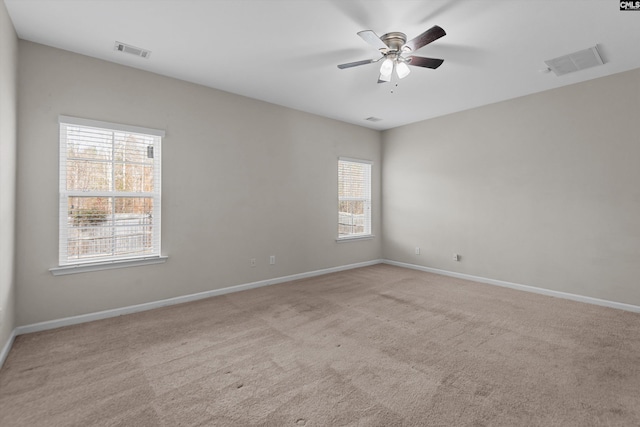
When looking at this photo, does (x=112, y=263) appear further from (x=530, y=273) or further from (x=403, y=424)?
(x=530, y=273)

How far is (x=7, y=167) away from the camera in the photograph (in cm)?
254

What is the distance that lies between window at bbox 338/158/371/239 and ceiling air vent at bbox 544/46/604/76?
10.7 ft

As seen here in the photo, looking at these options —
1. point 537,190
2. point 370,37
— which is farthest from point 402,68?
point 537,190

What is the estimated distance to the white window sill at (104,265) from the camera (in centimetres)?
310

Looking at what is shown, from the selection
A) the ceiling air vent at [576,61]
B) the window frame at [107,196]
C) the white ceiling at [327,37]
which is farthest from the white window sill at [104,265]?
the ceiling air vent at [576,61]

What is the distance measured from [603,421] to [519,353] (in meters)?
0.81

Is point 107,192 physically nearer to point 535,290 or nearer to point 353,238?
point 353,238

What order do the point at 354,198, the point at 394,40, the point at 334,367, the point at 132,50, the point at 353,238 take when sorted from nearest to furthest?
the point at 334,367 → the point at 394,40 → the point at 132,50 → the point at 353,238 → the point at 354,198

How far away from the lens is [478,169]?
196 inches

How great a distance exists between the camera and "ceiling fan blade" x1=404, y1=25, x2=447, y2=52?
2.32 meters

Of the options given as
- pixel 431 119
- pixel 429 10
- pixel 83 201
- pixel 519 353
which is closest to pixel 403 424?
pixel 519 353

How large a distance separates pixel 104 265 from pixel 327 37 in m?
3.31

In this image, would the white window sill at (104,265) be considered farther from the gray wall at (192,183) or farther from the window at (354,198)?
the window at (354,198)

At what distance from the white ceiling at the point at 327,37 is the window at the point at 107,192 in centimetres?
83
